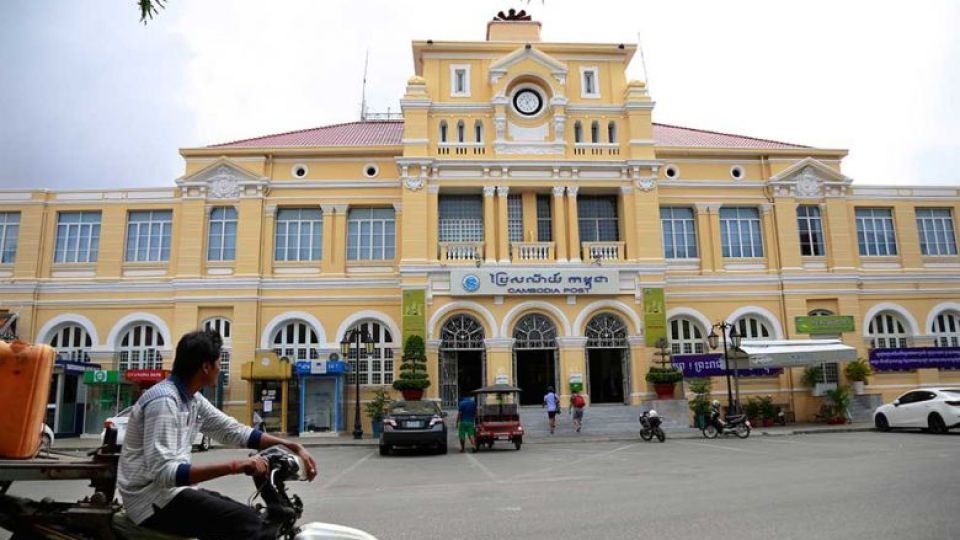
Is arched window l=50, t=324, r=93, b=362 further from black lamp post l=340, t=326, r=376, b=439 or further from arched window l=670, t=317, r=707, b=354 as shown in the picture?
arched window l=670, t=317, r=707, b=354

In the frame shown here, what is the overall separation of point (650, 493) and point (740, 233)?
902 inches

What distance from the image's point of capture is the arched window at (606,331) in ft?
90.9

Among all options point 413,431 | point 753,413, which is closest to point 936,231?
point 753,413

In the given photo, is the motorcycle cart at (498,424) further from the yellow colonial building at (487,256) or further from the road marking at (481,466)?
the yellow colonial building at (487,256)

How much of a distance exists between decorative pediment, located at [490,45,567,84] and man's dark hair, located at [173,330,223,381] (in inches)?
1050

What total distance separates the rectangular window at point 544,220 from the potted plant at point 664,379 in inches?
273

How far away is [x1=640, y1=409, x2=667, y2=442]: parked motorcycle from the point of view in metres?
21.1

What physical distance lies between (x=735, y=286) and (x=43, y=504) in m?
29.0

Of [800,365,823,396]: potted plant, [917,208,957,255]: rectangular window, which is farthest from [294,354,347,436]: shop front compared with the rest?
[917,208,957,255]: rectangular window

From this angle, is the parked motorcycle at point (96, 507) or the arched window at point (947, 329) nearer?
the parked motorcycle at point (96, 507)

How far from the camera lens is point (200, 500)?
3555 millimetres

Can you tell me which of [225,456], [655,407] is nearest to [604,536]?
[225,456]

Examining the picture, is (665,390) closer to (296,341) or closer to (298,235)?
(296,341)

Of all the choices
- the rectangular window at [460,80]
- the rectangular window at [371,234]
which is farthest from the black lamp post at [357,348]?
the rectangular window at [460,80]
